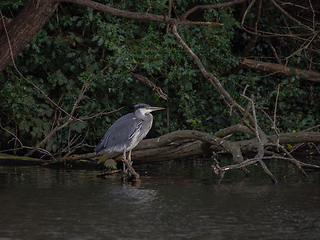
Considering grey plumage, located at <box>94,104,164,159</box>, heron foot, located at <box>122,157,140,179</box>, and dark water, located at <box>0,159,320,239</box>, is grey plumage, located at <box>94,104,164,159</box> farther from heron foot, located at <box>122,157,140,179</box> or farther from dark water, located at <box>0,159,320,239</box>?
dark water, located at <box>0,159,320,239</box>

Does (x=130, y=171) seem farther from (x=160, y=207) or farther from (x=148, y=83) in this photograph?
(x=148, y=83)

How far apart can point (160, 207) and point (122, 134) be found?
2.39 metres

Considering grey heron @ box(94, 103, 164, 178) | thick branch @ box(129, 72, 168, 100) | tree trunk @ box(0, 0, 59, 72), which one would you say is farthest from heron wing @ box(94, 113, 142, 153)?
thick branch @ box(129, 72, 168, 100)

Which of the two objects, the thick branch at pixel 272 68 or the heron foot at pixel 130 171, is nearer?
the heron foot at pixel 130 171

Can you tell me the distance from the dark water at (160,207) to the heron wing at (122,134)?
47 cm

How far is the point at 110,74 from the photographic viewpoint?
8758mm

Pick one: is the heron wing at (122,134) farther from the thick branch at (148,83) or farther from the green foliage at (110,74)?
the thick branch at (148,83)

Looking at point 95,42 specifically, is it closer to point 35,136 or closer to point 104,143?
point 35,136

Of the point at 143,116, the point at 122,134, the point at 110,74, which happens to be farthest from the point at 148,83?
the point at 122,134

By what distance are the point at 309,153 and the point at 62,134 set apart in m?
4.73

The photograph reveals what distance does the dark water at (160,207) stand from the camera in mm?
3502

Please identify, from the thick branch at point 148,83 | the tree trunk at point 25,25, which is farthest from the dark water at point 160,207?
the thick branch at point 148,83

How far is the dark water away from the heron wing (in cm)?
47

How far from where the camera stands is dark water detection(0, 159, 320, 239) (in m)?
3.50
